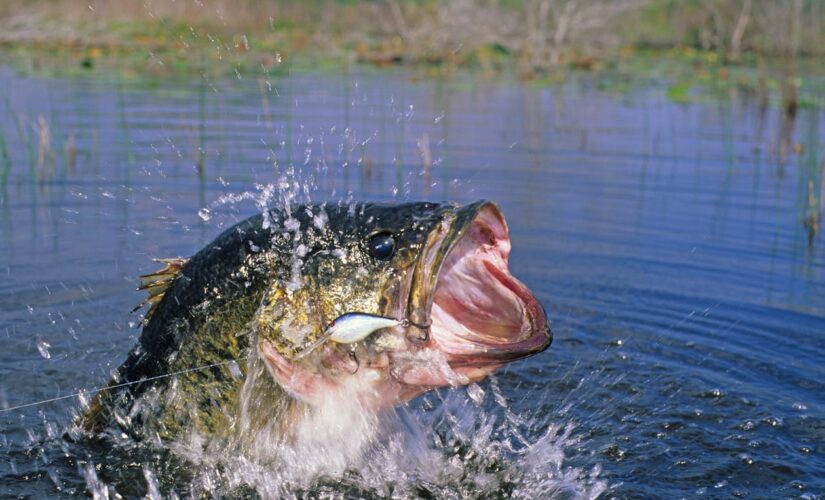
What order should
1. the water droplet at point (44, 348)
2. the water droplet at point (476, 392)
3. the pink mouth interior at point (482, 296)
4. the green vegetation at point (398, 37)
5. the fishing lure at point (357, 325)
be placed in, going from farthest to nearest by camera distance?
the green vegetation at point (398, 37) < the water droplet at point (44, 348) < the water droplet at point (476, 392) < the pink mouth interior at point (482, 296) < the fishing lure at point (357, 325)

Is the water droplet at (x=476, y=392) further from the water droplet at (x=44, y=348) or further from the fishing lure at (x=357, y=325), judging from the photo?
the water droplet at (x=44, y=348)

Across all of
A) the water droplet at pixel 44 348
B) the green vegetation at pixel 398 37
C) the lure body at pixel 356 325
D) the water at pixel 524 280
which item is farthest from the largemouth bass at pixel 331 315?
the green vegetation at pixel 398 37

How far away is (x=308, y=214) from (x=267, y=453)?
1021 millimetres

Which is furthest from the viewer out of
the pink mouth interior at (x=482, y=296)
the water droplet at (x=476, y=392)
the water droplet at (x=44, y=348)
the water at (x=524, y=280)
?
the water droplet at (x=44, y=348)

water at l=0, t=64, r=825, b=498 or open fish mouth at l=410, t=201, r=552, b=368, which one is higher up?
open fish mouth at l=410, t=201, r=552, b=368

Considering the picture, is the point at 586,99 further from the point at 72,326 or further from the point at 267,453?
the point at 267,453

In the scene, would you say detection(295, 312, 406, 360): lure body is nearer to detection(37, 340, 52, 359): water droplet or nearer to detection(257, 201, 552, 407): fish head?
detection(257, 201, 552, 407): fish head

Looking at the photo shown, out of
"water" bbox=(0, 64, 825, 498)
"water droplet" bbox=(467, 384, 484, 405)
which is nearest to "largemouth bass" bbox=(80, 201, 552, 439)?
"water" bbox=(0, 64, 825, 498)

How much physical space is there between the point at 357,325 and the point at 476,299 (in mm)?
515

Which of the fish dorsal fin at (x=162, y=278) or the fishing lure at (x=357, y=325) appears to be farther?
the fish dorsal fin at (x=162, y=278)

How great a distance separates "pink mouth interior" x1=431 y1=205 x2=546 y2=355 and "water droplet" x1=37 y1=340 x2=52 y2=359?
3.01 metres

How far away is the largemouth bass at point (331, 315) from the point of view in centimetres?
350

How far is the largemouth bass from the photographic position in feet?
11.5

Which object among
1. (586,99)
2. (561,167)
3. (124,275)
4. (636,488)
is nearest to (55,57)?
(586,99)
